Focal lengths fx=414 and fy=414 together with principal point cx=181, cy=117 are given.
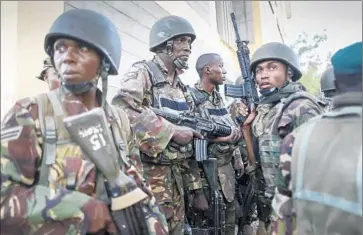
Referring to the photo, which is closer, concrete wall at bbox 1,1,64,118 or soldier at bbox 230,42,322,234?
concrete wall at bbox 1,1,64,118

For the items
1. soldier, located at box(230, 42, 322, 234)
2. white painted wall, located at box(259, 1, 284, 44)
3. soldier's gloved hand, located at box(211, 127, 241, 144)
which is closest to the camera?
soldier, located at box(230, 42, 322, 234)

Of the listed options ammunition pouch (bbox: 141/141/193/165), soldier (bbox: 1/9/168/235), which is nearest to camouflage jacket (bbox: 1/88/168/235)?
soldier (bbox: 1/9/168/235)

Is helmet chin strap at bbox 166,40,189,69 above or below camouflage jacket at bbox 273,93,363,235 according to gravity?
above

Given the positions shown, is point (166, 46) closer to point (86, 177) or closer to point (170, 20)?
point (170, 20)

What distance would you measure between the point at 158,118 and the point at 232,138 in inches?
39.5

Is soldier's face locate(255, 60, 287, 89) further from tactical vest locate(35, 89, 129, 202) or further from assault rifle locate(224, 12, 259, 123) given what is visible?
tactical vest locate(35, 89, 129, 202)

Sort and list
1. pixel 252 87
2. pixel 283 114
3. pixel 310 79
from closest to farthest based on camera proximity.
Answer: pixel 283 114, pixel 252 87, pixel 310 79

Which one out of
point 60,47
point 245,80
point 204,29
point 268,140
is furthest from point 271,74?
point 204,29

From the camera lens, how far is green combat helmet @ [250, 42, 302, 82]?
2551 mm

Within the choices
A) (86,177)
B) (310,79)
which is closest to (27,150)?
(86,177)

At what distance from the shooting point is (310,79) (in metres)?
3.95

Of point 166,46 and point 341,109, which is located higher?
point 166,46

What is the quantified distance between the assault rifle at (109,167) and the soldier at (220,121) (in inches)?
70.0

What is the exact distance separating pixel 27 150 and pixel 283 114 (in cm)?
116
